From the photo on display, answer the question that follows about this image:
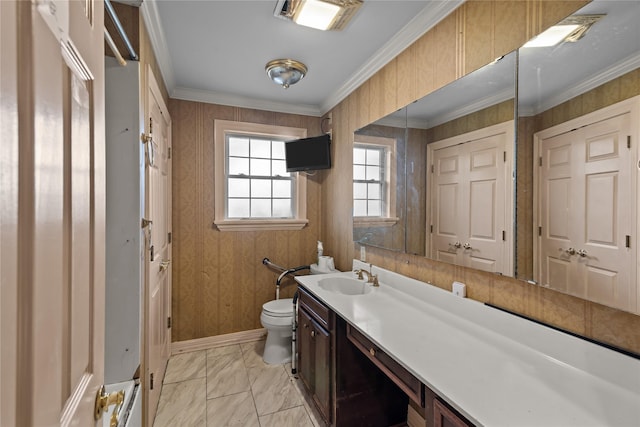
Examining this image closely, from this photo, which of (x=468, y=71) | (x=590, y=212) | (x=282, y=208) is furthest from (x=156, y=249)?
(x=590, y=212)

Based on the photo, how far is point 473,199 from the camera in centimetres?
152

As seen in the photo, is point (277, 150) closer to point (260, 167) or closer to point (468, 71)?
point (260, 167)

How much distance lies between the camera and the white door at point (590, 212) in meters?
0.95

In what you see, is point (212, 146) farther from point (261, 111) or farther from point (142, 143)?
point (142, 143)

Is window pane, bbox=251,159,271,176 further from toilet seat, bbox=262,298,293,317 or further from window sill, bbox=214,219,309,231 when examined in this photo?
toilet seat, bbox=262,298,293,317

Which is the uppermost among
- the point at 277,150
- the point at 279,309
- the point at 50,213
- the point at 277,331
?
the point at 277,150

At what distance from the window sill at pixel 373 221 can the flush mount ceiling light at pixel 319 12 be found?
4.27ft

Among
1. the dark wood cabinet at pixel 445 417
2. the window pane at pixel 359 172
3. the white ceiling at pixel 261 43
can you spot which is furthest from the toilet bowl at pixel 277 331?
the white ceiling at pixel 261 43

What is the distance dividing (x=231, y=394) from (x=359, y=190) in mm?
1882

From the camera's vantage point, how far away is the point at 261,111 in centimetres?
315

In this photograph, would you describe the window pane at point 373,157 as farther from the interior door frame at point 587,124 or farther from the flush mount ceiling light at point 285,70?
the interior door frame at point 587,124

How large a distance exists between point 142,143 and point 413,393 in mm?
1677

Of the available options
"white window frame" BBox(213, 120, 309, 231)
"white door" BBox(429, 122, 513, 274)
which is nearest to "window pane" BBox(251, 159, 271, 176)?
"white window frame" BBox(213, 120, 309, 231)

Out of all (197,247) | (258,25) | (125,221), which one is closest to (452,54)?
(258,25)
